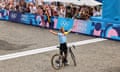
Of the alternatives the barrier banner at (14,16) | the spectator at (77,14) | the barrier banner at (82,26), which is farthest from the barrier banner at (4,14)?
the barrier banner at (82,26)

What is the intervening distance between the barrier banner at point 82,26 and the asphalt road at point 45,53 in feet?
1.81

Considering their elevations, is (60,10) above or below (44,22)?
above

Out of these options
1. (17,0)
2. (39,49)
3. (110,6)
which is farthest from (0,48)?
(17,0)

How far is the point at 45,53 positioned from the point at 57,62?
10.7ft

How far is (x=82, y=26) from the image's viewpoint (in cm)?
2177

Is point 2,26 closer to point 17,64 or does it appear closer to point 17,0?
point 17,0

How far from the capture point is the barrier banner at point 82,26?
21309mm

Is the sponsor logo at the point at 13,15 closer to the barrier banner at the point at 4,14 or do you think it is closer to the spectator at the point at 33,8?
the barrier banner at the point at 4,14

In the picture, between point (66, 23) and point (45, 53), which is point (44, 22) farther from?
point (45, 53)

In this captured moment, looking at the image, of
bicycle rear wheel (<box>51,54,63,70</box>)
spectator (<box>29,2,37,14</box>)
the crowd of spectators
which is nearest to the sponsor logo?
the crowd of spectators

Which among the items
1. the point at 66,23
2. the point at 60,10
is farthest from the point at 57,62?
the point at 60,10

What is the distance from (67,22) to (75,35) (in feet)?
6.60

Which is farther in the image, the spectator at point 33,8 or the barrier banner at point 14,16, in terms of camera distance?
the barrier banner at point 14,16

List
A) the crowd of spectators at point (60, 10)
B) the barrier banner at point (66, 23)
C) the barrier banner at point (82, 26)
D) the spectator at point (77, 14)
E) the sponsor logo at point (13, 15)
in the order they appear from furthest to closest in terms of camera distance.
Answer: the sponsor logo at point (13, 15), the crowd of spectators at point (60, 10), the spectator at point (77, 14), the barrier banner at point (66, 23), the barrier banner at point (82, 26)
